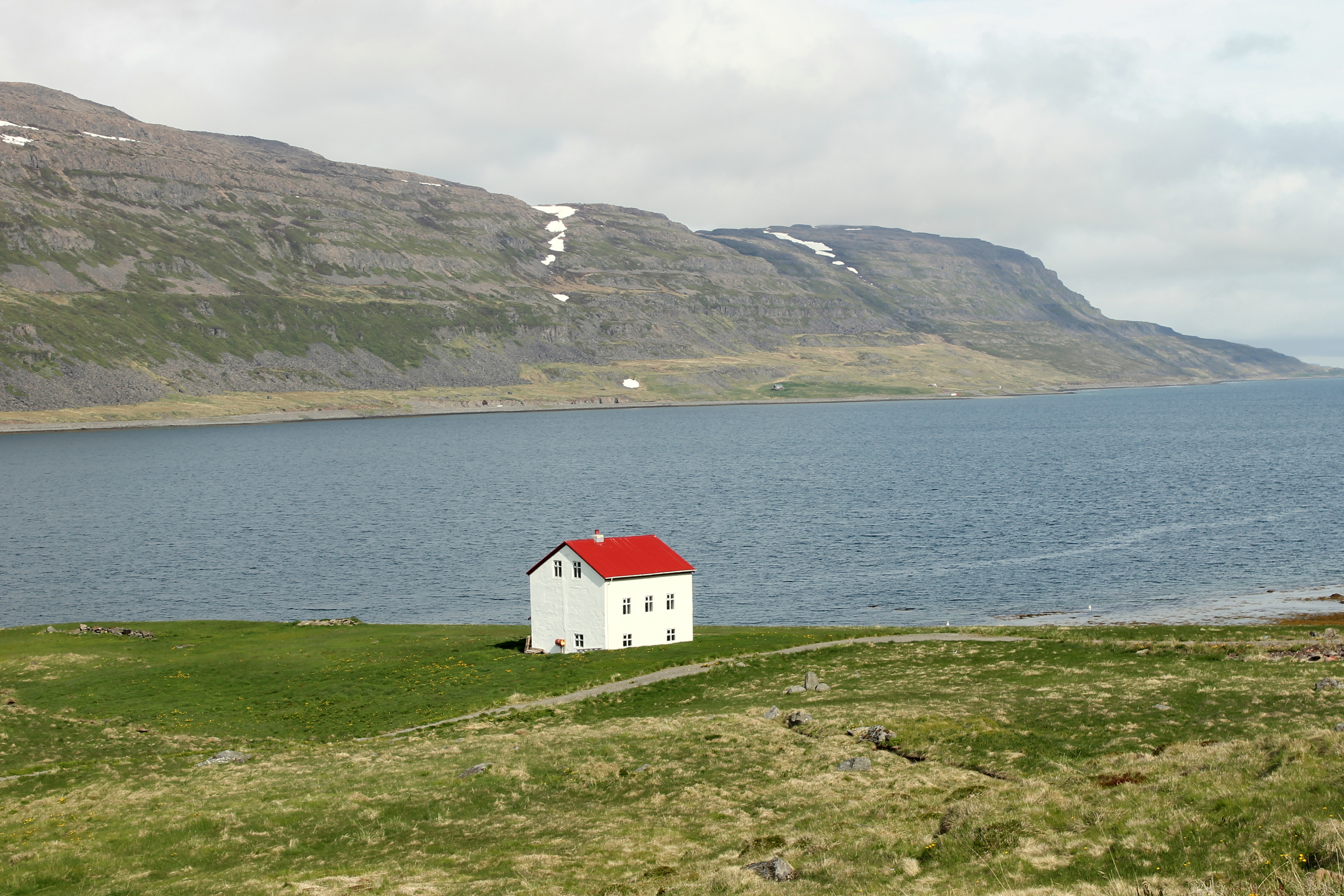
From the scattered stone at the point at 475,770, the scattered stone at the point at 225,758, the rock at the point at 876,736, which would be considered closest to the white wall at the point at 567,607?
the scattered stone at the point at 225,758

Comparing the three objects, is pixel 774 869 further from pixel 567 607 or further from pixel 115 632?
pixel 115 632

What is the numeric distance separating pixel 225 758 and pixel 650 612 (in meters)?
27.9

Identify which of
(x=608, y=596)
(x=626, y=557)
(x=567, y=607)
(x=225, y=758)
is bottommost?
(x=225, y=758)

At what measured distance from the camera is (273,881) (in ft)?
84.8

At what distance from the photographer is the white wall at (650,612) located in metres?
60.6

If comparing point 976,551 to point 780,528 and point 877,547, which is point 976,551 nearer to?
point 877,547

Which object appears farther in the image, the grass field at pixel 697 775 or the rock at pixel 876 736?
the rock at pixel 876 736

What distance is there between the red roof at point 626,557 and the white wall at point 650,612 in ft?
1.63

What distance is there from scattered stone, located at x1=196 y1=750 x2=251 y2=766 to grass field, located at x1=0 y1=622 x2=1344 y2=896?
0.79 meters

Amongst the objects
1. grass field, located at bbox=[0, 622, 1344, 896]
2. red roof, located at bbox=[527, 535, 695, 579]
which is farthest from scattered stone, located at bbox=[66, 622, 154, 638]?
red roof, located at bbox=[527, 535, 695, 579]

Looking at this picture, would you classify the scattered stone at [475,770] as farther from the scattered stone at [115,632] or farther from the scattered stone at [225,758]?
the scattered stone at [115,632]

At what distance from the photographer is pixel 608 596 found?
60031 millimetres

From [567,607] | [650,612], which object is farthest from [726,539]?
[567,607]

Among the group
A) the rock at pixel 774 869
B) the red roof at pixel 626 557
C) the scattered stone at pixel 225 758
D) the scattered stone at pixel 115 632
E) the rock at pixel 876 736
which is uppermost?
the red roof at pixel 626 557
